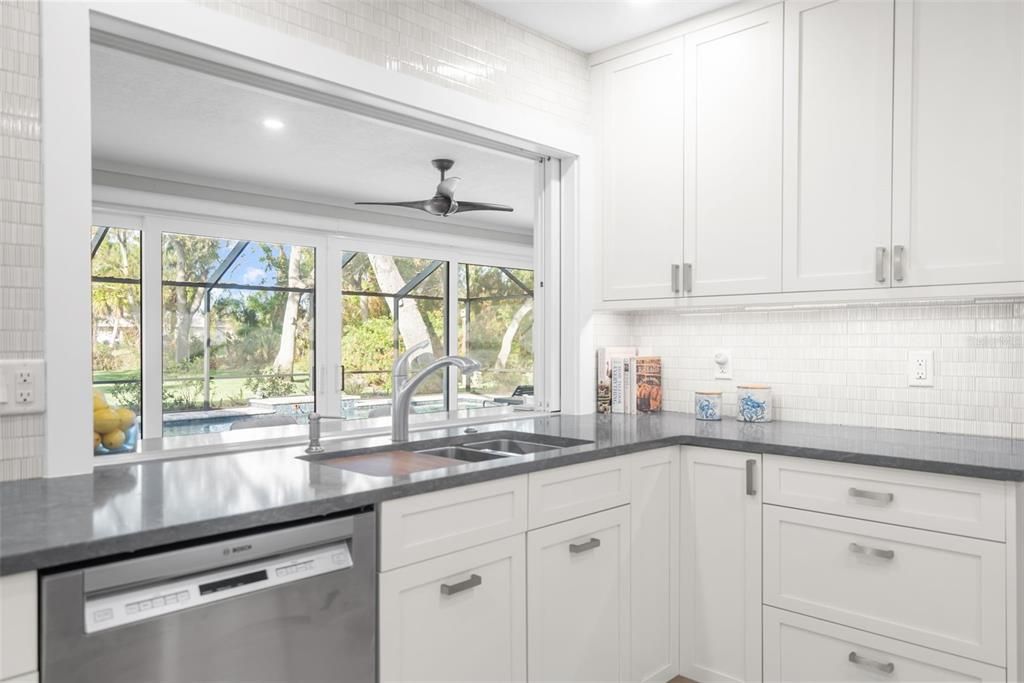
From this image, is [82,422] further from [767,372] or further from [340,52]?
[767,372]

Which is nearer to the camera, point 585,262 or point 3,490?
point 3,490

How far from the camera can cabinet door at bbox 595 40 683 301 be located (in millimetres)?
2686

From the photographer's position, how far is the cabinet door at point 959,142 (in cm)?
195

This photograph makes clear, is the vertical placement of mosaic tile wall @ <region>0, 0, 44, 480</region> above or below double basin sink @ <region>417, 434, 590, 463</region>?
above

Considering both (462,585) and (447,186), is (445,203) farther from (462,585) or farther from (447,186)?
(462,585)

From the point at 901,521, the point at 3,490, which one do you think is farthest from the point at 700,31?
the point at 3,490

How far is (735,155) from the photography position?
8.27 ft

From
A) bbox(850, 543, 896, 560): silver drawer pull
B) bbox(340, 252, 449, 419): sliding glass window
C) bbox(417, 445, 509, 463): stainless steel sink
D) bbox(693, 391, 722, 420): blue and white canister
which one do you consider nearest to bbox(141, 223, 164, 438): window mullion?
bbox(340, 252, 449, 419): sliding glass window

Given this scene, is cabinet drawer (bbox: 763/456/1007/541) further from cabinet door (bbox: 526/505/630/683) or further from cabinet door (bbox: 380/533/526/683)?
cabinet door (bbox: 380/533/526/683)

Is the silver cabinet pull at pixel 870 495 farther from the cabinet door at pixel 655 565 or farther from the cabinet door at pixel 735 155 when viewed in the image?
the cabinet door at pixel 735 155

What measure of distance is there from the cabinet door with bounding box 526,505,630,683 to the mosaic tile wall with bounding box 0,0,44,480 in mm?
1189

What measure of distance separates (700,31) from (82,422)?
2.39 m

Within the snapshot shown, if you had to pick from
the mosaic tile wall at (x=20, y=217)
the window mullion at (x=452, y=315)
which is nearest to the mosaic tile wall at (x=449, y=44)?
the mosaic tile wall at (x=20, y=217)

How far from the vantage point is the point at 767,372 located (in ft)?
9.00
